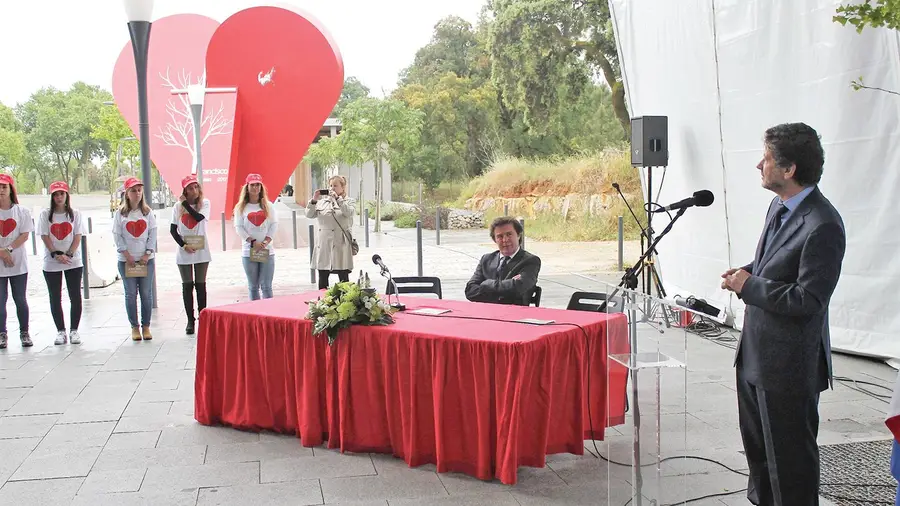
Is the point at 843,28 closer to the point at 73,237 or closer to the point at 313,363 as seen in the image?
the point at 313,363

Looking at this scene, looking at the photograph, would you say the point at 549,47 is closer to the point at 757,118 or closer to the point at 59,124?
the point at 757,118

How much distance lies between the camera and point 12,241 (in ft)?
22.8

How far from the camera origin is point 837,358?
261 inches

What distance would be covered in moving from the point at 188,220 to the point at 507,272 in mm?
3508

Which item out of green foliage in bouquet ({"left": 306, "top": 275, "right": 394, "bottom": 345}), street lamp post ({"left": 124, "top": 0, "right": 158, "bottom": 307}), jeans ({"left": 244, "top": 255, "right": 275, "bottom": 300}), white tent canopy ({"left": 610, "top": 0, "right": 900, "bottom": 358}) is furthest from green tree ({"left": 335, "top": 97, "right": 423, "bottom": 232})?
green foliage in bouquet ({"left": 306, "top": 275, "right": 394, "bottom": 345})

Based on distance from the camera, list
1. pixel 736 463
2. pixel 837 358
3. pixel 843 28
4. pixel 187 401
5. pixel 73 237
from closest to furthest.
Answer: pixel 736 463 < pixel 187 401 < pixel 843 28 < pixel 837 358 < pixel 73 237

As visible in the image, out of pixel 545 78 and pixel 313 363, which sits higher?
pixel 545 78

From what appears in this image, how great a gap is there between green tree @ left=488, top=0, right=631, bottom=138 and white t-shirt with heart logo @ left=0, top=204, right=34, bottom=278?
20.5 metres

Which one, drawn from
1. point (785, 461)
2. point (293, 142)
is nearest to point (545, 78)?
point (293, 142)

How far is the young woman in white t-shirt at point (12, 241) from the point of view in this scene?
22.7 feet

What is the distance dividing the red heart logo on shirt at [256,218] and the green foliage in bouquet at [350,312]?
146 inches

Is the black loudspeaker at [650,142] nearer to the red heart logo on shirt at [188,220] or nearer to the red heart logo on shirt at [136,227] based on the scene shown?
the red heart logo on shirt at [188,220]

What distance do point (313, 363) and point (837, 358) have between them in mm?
4457

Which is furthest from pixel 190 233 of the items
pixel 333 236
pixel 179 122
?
pixel 179 122
